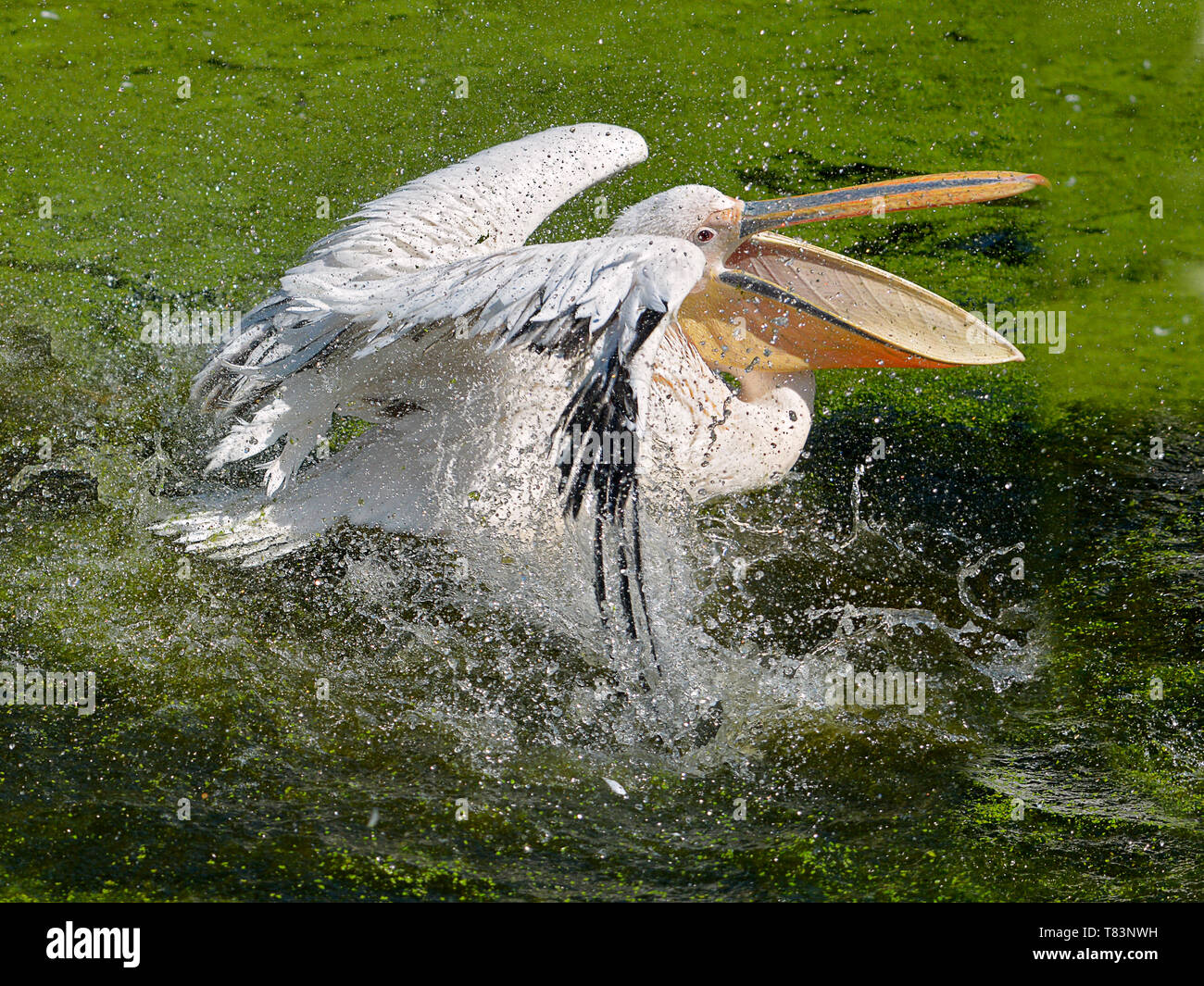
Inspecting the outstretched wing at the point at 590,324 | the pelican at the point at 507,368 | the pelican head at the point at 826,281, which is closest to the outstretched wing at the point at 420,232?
the pelican at the point at 507,368

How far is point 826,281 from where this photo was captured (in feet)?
13.2

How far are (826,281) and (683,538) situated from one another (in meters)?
0.93

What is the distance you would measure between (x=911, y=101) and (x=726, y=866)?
5118 mm

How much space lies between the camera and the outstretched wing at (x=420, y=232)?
3.94 meters

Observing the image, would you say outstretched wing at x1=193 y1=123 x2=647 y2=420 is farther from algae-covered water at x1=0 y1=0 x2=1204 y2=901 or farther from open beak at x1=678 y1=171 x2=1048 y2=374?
open beak at x1=678 y1=171 x2=1048 y2=374

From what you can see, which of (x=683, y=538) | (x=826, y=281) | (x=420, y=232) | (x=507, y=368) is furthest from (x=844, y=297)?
(x=420, y=232)

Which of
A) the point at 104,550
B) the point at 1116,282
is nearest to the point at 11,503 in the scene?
the point at 104,550

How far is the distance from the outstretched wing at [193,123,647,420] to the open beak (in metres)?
0.90

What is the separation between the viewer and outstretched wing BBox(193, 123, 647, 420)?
12.9 feet

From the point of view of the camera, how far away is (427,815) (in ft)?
11.2

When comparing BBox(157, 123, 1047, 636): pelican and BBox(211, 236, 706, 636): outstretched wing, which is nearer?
BBox(211, 236, 706, 636): outstretched wing

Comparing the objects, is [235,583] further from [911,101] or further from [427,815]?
[911,101]

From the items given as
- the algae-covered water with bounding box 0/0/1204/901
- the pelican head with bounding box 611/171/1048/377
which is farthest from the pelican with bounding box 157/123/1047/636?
the algae-covered water with bounding box 0/0/1204/901

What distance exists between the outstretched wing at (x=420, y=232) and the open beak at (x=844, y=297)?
0.90 m
